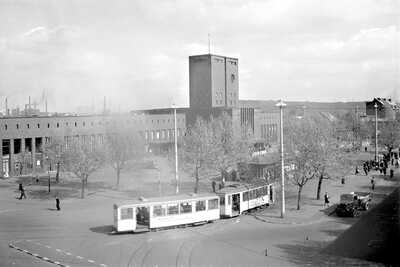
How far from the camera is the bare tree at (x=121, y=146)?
41.4 meters

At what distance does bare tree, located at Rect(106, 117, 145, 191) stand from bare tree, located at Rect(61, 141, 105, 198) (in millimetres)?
1894

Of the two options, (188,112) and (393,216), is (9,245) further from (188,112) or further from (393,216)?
(188,112)

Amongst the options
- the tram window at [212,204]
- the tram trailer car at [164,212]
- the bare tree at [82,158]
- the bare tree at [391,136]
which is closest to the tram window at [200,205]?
the tram trailer car at [164,212]

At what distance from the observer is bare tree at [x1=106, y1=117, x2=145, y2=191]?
136ft

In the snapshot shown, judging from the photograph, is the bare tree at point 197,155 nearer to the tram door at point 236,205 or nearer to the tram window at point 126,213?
the tram door at point 236,205

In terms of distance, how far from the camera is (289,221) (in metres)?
27.1

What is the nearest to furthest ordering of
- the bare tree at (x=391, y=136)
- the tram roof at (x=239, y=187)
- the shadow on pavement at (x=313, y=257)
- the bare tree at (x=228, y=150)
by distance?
the shadow on pavement at (x=313, y=257) → the tram roof at (x=239, y=187) → the bare tree at (x=228, y=150) → the bare tree at (x=391, y=136)

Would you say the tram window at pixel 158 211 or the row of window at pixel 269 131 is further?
the row of window at pixel 269 131

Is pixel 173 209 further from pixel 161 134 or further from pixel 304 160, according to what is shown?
pixel 161 134

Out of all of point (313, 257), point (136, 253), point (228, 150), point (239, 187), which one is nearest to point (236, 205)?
point (239, 187)

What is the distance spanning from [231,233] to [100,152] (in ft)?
58.5

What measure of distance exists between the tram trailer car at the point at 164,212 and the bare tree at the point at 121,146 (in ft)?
48.5

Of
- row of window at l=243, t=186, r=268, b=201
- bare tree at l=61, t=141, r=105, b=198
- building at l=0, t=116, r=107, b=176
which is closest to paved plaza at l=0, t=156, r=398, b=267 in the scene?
row of window at l=243, t=186, r=268, b=201

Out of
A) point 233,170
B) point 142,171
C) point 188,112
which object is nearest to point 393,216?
point 233,170
